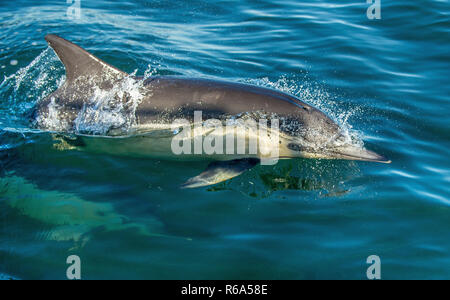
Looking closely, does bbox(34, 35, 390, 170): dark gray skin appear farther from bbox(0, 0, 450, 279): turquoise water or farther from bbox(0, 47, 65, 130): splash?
bbox(0, 47, 65, 130): splash

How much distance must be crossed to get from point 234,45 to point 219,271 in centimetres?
778

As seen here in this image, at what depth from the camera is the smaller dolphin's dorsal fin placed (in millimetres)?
7160

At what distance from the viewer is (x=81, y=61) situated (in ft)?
23.6

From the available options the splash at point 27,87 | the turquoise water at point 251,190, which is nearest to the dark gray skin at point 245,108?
the turquoise water at point 251,190

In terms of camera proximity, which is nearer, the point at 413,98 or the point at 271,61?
the point at 413,98

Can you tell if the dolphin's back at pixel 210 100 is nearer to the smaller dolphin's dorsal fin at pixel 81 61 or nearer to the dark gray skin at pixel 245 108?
the dark gray skin at pixel 245 108

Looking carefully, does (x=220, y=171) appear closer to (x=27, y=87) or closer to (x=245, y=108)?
(x=245, y=108)

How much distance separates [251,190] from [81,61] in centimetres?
308

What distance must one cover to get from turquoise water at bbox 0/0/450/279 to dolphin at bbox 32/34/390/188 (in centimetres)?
20

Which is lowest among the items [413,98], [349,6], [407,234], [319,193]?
[407,234]

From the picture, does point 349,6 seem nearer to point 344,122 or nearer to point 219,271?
point 344,122

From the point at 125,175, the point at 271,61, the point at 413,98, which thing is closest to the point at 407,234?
the point at 125,175

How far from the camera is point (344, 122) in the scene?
26.7 feet

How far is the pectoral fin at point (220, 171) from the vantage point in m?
6.29
